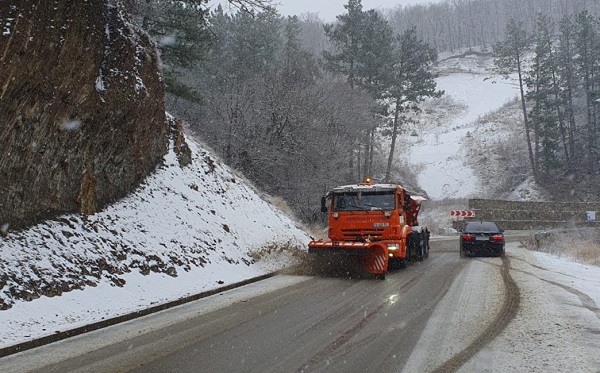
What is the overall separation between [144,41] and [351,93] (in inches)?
1089

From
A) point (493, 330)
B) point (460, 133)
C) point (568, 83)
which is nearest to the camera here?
point (493, 330)

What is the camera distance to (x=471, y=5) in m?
151

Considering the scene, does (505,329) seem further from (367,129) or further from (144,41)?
(367,129)

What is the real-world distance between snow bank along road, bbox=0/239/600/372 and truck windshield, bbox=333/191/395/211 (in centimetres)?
377

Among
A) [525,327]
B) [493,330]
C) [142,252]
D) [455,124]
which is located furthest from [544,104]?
[493,330]

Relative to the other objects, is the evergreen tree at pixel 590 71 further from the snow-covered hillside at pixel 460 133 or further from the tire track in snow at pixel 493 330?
the tire track in snow at pixel 493 330

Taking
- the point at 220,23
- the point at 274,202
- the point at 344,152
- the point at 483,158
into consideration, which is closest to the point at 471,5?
the point at 483,158

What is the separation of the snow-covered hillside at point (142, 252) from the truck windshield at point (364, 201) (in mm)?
2839

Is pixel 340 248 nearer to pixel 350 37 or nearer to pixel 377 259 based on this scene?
pixel 377 259

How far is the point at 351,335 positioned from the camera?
24.2 feet

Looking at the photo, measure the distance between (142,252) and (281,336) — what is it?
219 inches

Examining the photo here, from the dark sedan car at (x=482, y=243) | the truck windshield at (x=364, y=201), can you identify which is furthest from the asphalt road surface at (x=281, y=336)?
the dark sedan car at (x=482, y=243)

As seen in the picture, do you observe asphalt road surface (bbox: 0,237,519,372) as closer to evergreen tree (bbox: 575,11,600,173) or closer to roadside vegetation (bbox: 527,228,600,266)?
roadside vegetation (bbox: 527,228,600,266)

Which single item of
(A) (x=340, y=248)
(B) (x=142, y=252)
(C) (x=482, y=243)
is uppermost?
(B) (x=142, y=252)
